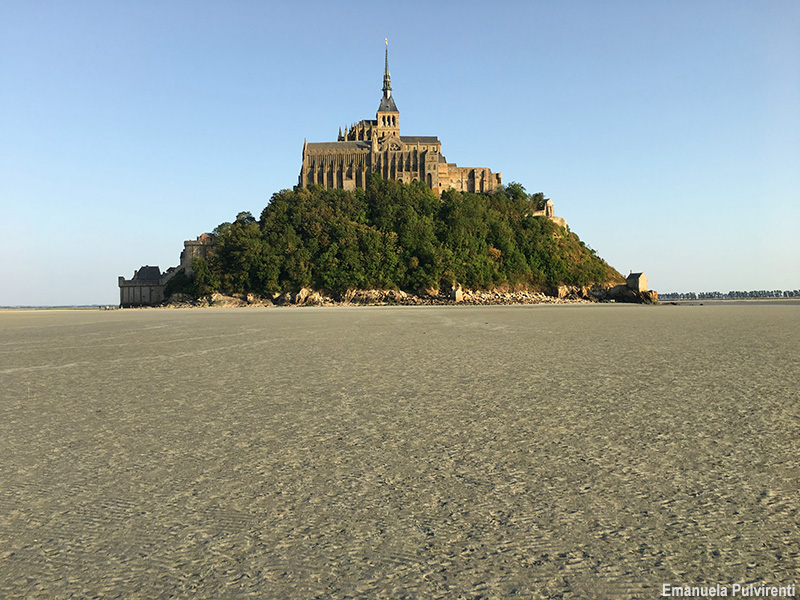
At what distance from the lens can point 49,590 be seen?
252 centimetres

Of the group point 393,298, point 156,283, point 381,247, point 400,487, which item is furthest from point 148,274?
point 400,487

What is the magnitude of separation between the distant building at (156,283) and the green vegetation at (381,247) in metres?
3.28

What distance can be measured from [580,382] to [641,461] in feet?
11.8

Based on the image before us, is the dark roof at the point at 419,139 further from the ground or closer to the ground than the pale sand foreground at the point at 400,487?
further from the ground

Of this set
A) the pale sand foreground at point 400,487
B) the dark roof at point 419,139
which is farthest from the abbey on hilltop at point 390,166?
the pale sand foreground at point 400,487

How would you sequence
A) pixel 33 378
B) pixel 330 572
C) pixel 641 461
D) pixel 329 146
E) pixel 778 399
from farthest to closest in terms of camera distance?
pixel 329 146
pixel 33 378
pixel 778 399
pixel 641 461
pixel 330 572

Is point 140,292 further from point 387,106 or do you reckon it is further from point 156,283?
point 387,106

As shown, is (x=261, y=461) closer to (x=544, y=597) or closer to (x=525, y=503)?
(x=525, y=503)

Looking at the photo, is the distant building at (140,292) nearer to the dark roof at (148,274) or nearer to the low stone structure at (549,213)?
the dark roof at (148,274)

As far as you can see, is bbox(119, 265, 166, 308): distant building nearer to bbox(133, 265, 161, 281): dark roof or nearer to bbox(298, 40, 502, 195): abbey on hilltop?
bbox(133, 265, 161, 281): dark roof

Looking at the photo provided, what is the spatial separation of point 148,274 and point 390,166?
4577cm

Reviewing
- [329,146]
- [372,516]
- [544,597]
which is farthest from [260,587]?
[329,146]

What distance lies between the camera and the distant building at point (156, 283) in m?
90.8

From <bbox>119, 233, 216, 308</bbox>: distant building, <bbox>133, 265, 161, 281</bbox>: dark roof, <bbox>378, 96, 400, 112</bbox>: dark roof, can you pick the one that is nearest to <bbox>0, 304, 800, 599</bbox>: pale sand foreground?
<bbox>119, 233, 216, 308</bbox>: distant building
